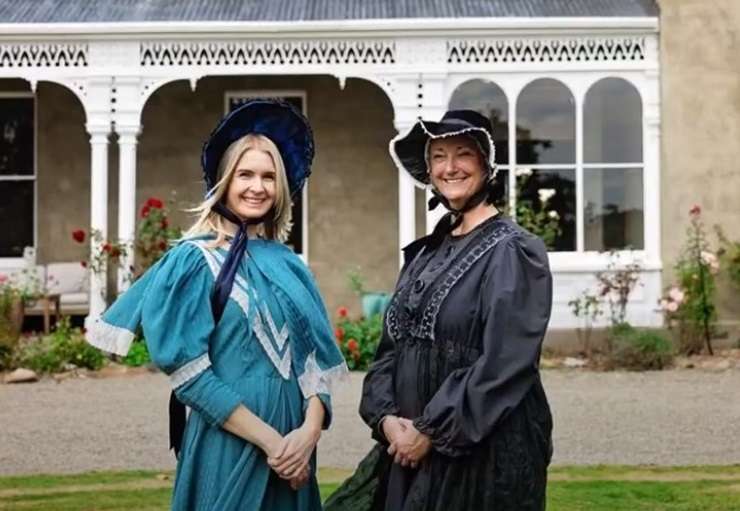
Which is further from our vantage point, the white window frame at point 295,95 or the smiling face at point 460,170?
the white window frame at point 295,95

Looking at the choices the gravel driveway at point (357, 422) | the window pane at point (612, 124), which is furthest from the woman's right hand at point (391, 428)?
the window pane at point (612, 124)

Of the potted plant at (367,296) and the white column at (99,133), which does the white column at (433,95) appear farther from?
the white column at (99,133)

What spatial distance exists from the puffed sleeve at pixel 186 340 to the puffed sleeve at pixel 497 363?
60 cm

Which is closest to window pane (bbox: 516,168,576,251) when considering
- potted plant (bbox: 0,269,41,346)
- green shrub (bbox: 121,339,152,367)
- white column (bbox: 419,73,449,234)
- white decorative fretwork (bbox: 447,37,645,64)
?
white column (bbox: 419,73,449,234)

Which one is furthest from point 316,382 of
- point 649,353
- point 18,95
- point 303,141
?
point 18,95

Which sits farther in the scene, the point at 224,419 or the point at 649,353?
the point at 649,353

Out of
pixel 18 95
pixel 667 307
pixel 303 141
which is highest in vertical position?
pixel 18 95

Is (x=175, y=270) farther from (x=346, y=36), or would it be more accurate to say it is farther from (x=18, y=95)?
(x=18, y=95)

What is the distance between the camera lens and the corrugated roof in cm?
1227

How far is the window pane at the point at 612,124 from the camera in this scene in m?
12.5

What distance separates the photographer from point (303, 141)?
10.3 feet

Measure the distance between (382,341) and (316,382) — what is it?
320 millimetres

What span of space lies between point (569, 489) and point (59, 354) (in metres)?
6.75

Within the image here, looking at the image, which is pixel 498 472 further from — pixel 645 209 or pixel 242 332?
pixel 645 209
